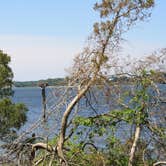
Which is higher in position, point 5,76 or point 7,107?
point 5,76

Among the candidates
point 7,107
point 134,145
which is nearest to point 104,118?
point 134,145

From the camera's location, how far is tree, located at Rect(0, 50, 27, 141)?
19.6m

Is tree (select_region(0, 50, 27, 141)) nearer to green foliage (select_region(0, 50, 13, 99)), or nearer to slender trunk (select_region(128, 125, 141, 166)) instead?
green foliage (select_region(0, 50, 13, 99))

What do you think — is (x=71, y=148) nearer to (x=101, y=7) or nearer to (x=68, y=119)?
(x=68, y=119)

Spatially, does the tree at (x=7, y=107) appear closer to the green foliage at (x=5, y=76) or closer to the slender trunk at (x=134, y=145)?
the green foliage at (x=5, y=76)

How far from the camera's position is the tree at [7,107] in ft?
64.4

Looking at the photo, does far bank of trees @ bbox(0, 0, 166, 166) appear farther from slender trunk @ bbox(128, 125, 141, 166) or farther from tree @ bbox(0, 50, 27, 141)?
tree @ bbox(0, 50, 27, 141)

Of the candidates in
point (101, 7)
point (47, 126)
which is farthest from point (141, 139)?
point (101, 7)

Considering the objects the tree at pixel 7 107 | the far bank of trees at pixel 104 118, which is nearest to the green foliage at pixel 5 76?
the tree at pixel 7 107

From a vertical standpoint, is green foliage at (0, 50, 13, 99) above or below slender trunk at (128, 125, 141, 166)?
above

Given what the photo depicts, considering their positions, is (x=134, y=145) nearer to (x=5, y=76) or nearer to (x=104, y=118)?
(x=104, y=118)

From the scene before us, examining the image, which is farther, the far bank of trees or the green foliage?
the green foliage

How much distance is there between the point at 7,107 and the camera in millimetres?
19688

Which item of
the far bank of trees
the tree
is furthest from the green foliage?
the far bank of trees
